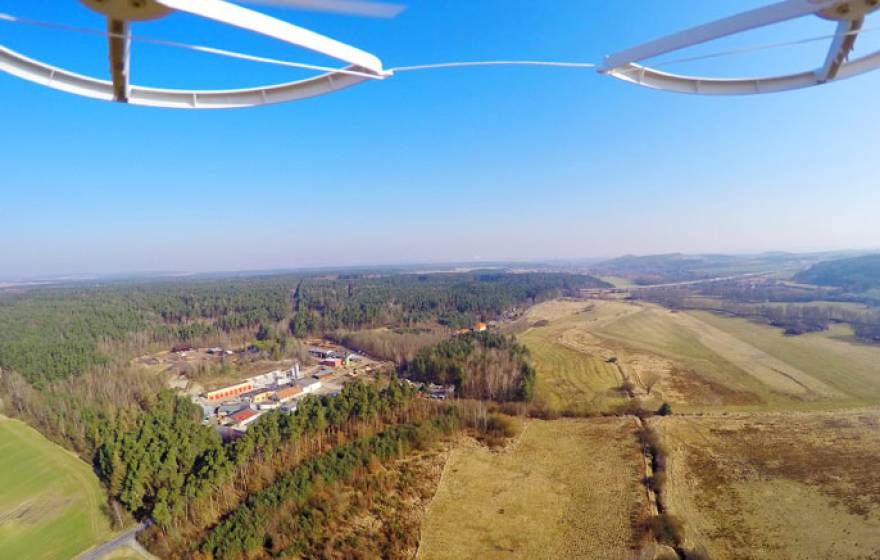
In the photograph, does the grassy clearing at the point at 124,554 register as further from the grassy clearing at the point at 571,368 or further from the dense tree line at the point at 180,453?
the grassy clearing at the point at 571,368

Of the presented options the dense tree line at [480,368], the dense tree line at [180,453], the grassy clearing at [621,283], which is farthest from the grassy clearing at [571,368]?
the grassy clearing at [621,283]

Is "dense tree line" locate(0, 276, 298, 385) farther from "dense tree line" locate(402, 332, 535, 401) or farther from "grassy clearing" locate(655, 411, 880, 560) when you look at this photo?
"grassy clearing" locate(655, 411, 880, 560)

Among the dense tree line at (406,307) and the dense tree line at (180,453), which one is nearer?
the dense tree line at (180,453)

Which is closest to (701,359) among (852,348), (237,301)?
(852,348)

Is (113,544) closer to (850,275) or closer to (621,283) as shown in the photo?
(621,283)

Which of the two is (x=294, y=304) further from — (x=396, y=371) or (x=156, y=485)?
(x=156, y=485)

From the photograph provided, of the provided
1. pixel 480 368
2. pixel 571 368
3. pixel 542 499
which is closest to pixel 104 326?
pixel 480 368
